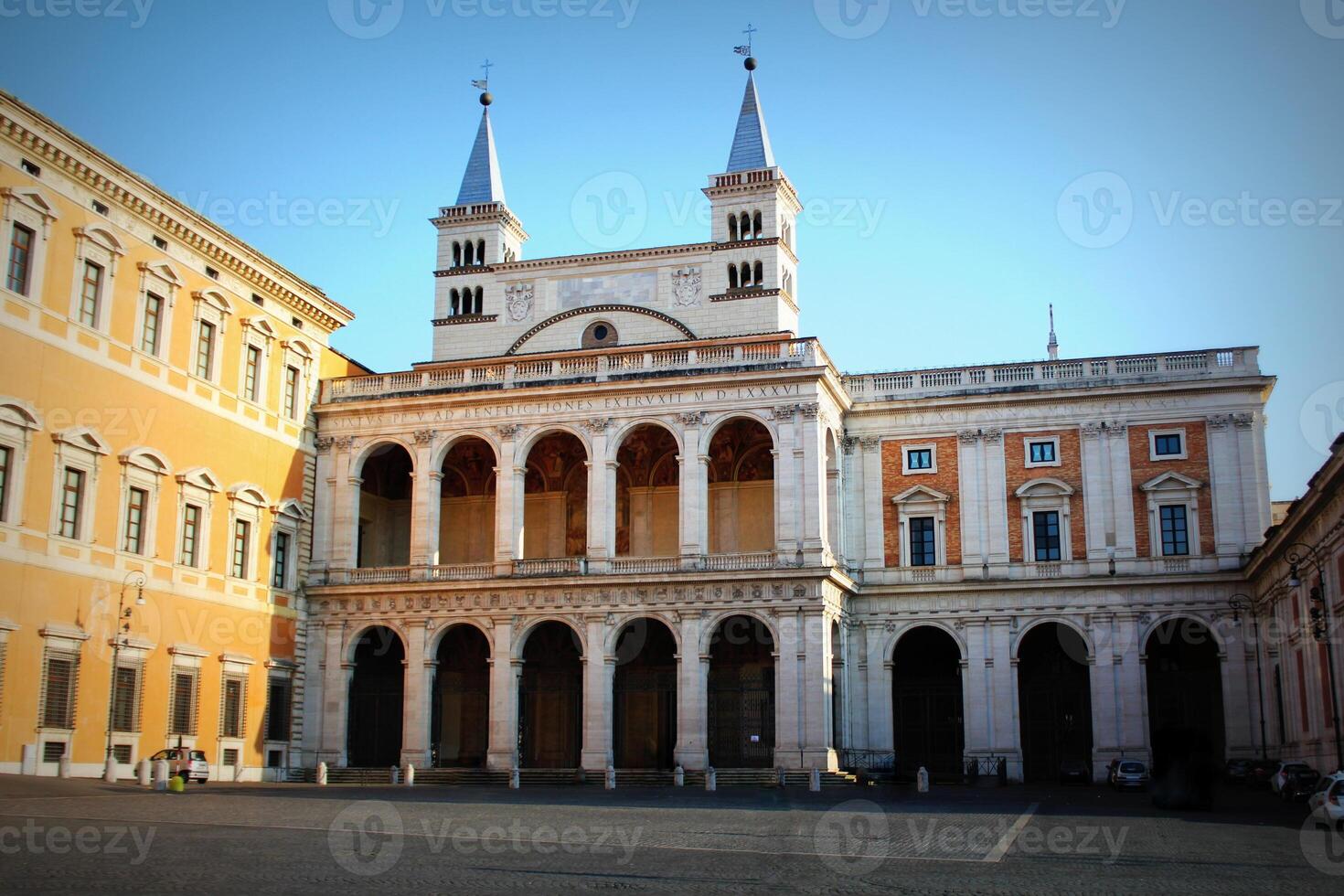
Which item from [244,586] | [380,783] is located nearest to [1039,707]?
[380,783]

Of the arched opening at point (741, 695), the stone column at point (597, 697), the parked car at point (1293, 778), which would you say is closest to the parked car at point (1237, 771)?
the parked car at point (1293, 778)

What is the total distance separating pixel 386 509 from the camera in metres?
48.8

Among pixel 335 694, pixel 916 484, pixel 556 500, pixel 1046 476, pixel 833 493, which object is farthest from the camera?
pixel 556 500

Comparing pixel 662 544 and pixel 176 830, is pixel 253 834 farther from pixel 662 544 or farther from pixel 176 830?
pixel 662 544

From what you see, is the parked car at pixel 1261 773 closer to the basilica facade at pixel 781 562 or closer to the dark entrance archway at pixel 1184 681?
the basilica facade at pixel 781 562

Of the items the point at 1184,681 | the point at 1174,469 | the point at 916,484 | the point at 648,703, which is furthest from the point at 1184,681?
the point at 648,703

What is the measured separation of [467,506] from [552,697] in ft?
24.0

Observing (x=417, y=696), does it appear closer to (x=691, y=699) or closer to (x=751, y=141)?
(x=691, y=699)

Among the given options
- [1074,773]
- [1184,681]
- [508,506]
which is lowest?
[1074,773]

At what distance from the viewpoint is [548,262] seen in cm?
5238

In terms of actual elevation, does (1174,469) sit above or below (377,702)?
above

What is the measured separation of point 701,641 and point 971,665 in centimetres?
896

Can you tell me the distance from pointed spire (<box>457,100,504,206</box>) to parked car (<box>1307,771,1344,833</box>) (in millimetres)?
39346

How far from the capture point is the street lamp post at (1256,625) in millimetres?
41594
